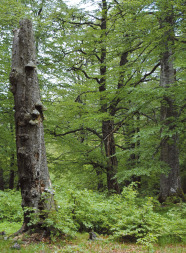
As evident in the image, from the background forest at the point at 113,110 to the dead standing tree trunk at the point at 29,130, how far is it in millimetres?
551

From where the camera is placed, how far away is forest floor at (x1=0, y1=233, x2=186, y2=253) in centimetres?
385

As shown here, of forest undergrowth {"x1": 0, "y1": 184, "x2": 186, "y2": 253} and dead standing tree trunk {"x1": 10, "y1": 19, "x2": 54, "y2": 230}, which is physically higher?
dead standing tree trunk {"x1": 10, "y1": 19, "x2": 54, "y2": 230}

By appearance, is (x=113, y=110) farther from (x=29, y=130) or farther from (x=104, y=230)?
(x=29, y=130)

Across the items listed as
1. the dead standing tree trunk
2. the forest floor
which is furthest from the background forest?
the dead standing tree trunk

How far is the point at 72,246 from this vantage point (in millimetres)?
4055

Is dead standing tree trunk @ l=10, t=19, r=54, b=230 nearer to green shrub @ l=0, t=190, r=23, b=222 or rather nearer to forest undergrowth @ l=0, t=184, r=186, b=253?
forest undergrowth @ l=0, t=184, r=186, b=253

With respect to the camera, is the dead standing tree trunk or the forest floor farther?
the dead standing tree trunk

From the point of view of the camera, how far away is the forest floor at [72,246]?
152 inches

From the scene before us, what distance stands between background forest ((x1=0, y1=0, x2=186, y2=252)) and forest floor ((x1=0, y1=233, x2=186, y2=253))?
322mm

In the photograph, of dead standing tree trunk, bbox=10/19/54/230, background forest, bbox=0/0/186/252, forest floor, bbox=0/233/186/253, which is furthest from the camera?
background forest, bbox=0/0/186/252

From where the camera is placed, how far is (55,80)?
12172 mm

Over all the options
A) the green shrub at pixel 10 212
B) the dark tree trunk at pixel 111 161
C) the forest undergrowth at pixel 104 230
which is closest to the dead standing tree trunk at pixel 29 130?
the forest undergrowth at pixel 104 230

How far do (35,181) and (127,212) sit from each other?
2.22 m

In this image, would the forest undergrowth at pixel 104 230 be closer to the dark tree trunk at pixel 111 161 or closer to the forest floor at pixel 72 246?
the forest floor at pixel 72 246
